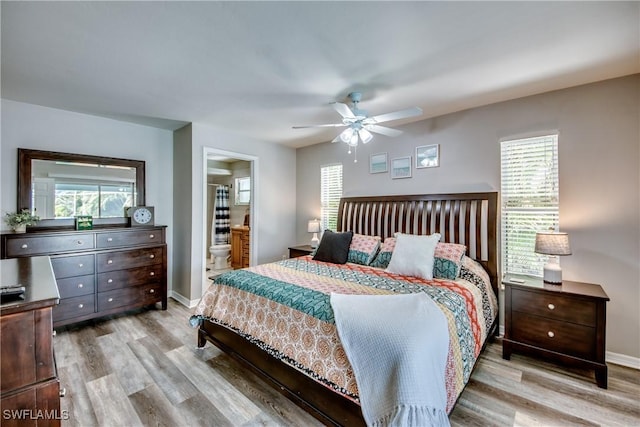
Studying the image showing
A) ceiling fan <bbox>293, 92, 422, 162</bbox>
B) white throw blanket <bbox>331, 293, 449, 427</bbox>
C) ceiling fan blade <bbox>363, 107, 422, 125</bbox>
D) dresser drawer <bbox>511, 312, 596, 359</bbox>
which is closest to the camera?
white throw blanket <bbox>331, 293, 449, 427</bbox>

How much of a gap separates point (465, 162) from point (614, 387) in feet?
7.82

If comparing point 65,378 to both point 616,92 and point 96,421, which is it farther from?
point 616,92

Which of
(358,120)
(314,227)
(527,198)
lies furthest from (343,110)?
(314,227)

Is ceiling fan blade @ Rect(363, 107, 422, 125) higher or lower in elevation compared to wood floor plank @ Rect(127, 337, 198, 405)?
higher

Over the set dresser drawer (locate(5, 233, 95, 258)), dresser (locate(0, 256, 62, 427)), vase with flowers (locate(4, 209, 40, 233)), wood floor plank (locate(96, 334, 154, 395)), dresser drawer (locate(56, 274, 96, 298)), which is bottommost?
wood floor plank (locate(96, 334, 154, 395))

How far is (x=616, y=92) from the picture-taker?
2555mm

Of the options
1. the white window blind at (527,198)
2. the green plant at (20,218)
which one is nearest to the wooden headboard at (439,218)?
the white window blind at (527,198)

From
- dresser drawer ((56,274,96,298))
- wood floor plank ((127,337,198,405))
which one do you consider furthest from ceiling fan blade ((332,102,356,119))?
dresser drawer ((56,274,96,298))

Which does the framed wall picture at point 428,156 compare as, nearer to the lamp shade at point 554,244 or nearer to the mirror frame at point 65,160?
the lamp shade at point 554,244

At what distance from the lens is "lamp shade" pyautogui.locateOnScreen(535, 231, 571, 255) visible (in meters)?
2.47

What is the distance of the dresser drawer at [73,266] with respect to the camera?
3.04 meters

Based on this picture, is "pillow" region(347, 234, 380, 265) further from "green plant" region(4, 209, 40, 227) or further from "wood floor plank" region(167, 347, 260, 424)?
"green plant" region(4, 209, 40, 227)

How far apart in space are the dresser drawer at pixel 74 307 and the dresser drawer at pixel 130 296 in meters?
0.09

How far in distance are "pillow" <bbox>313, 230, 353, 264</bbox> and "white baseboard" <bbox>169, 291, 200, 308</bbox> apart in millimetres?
1911
